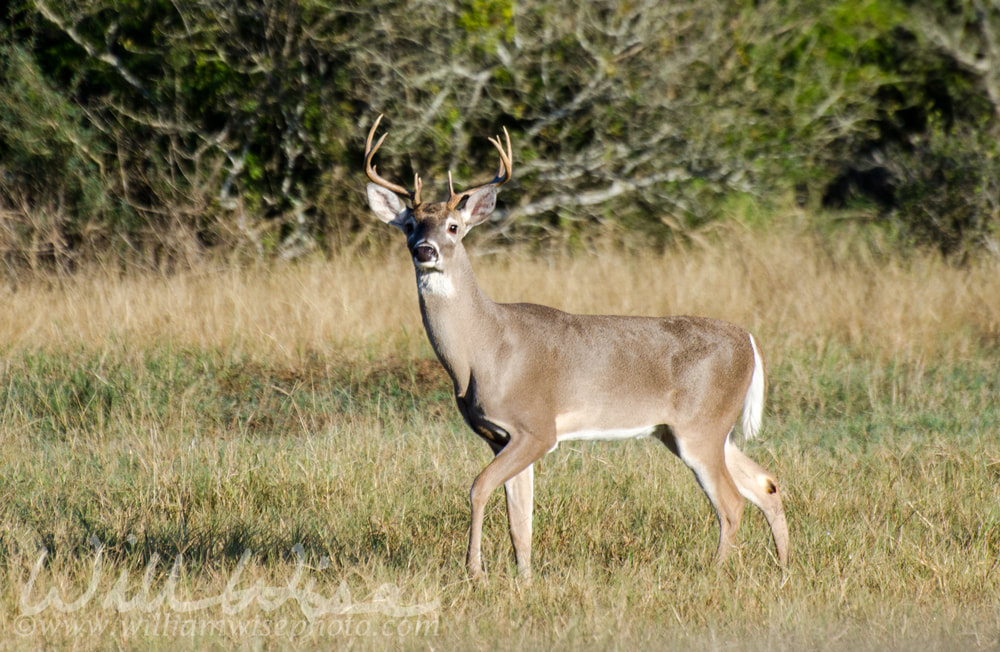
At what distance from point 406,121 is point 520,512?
6.90 meters

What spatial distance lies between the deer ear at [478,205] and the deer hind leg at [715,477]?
1.20 m

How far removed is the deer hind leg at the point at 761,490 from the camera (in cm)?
488

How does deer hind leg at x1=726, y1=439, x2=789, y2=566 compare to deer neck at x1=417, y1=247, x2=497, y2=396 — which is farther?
deer hind leg at x1=726, y1=439, x2=789, y2=566

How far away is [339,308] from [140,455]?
3349 mm

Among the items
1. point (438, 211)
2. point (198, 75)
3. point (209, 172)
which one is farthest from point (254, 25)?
point (438, 211)

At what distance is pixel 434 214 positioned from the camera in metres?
4.63

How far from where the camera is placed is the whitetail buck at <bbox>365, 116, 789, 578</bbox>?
4.52 metres

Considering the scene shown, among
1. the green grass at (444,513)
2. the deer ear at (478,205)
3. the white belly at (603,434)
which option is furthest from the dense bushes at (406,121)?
the white belly at (603,434)

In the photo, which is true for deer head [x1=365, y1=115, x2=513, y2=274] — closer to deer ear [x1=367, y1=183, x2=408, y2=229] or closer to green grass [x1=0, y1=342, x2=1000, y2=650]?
deer ear [x1=367, y1=183, x2=408, y2=229]

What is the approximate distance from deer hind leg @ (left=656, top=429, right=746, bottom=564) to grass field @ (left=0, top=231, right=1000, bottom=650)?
0.17 metres

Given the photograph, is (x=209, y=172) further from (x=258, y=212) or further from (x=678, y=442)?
(x=678, y=442)

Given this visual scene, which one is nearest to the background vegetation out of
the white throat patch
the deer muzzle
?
the white throat patch

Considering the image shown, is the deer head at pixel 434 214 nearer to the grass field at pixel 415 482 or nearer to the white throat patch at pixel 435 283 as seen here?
the white throat patch at pixel 435 283

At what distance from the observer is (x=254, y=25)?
36.3ft
